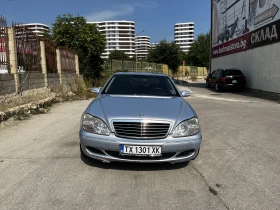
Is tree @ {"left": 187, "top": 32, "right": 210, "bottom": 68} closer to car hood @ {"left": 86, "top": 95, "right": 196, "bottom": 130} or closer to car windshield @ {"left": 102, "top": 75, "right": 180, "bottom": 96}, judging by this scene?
car windshield @ {"left": 102, "top": 75, "right": 180, "bottom": 96}

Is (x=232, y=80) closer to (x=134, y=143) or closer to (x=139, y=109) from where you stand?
(x=139, y=109)

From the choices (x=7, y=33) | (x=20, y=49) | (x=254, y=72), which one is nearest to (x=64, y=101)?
(x=20, y=49)


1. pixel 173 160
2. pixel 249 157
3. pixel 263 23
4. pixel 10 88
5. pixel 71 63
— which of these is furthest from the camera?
pixel 71 63

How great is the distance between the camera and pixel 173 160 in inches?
145

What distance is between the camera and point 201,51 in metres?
69.6

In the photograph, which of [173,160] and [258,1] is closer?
[173,160]

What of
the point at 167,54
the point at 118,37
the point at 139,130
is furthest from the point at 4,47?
the point at 118,37

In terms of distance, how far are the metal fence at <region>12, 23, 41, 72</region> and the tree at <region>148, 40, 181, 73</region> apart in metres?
36.2

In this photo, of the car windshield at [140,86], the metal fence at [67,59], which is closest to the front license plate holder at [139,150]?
the car windshield at [140,86]

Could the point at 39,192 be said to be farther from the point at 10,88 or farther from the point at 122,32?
the point at 122,32

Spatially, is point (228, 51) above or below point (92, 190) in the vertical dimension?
above

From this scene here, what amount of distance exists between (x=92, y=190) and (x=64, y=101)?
10.2 m

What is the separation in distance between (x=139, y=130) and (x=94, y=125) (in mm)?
662

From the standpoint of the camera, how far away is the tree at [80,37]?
19453mm
